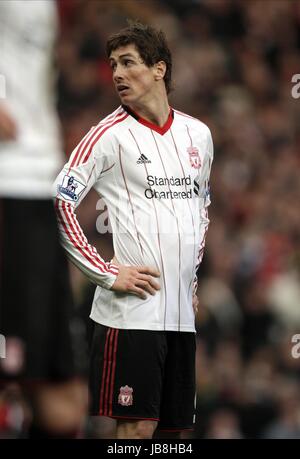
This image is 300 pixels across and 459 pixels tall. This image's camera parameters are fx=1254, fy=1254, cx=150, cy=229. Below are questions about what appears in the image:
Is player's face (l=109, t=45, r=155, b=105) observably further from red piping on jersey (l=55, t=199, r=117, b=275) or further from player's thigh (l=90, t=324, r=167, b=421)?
player's thigh (l=90, t=324, r=167, b=421)

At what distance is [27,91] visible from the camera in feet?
17.3

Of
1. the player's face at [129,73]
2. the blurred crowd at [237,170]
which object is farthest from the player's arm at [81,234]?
the blurred crowd at [237,170]

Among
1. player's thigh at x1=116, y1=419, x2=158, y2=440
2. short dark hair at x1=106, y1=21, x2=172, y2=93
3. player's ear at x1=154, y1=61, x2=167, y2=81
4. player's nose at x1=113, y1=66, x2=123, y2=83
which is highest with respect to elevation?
short dark hair at x1=106, y1=21, x2=172, y2=93

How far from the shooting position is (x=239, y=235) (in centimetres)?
1045

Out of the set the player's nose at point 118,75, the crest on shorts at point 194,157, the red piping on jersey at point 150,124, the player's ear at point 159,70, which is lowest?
the crest on shorts at point 194,157

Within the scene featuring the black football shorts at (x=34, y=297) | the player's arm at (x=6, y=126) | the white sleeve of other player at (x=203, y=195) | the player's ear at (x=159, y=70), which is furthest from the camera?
the black football shorts at (x=34, y=297)

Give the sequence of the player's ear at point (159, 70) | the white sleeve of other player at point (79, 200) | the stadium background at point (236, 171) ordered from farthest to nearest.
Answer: the stadium background at point (236, 171) → the player's ear at point (159, 70) → the white sleeve of other player at point (79, 200)

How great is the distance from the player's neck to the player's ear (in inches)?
3.3

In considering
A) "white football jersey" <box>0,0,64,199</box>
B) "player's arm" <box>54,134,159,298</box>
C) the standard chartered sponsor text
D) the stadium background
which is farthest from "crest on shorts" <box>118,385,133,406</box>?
the stadium background

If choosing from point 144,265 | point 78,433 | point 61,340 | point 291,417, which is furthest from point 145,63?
point 291,417

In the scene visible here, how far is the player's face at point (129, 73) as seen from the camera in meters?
4.81

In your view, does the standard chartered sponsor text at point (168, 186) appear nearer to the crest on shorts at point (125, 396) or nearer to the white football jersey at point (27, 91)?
the white football jersey at point (27, 91)

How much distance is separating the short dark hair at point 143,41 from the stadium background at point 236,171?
276cm

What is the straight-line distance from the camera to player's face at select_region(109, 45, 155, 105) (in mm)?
4809
